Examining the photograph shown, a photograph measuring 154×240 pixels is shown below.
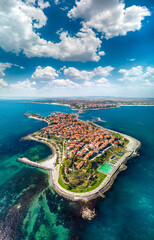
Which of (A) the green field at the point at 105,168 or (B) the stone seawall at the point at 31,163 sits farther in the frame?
(B) the stone seawall at the point at 31,163

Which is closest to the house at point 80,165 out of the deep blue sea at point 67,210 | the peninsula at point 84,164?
the peninsula at point 84,164

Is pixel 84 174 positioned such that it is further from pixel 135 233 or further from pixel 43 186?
pixel 135 233

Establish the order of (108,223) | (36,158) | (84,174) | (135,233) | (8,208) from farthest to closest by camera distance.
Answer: (36,158) → (84,174) → (8,208) → (108,223) → (135,233)

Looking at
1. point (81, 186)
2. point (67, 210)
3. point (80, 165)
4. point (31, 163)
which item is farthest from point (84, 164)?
point (31, 163)

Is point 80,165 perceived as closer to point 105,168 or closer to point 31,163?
point 105,168

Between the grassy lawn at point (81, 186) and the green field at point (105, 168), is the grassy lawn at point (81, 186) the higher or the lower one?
the lower one

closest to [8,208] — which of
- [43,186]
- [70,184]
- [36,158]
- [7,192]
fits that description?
[7,192]

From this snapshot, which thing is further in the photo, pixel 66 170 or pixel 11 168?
pixel 11 168

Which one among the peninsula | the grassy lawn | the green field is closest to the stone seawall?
the peninsula

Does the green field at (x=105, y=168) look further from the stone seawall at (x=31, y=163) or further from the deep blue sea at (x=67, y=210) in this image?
→ the stone seawall at (x=31, y=163)

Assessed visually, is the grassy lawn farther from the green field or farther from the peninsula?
the green field

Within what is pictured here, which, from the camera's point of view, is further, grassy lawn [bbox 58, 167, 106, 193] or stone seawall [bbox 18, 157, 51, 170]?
stone seawall [bbox 18, 157, 51, 170]
